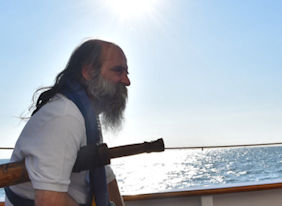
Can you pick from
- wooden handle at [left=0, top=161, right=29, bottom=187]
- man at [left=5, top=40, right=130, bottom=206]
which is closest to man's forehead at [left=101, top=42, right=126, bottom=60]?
man at [left=5, top=40, right=130, bottom=206]

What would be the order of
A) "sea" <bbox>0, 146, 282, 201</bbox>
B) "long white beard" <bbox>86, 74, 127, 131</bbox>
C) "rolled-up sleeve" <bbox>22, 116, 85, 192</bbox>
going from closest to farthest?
"rolled-up sleeve" <bbox>22, 116, 85, 192</bbox> → "long white beard" <bbox>86, 74, 127, 131</bbox> → "sea" <bbox>0, 146, 282, 201</bbox>

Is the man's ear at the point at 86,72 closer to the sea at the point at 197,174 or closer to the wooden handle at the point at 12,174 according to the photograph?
the wooden handle at the point at 12,174

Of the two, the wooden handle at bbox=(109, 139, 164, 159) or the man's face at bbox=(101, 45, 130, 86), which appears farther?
the man's face at bbox=(101, 45, 130, 86)

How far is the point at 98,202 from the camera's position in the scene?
577mm

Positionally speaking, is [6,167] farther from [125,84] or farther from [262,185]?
[262,185]

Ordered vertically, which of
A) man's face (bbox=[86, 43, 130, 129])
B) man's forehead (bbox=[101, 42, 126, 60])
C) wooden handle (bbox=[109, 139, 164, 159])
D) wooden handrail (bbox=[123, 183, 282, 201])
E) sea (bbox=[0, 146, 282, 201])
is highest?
man's forehead (bbox=[101, 42, 126, 60])

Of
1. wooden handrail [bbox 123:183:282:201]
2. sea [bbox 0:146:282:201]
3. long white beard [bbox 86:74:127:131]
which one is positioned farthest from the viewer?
sea [bbox 0:146:282:201]

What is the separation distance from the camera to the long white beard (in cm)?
61

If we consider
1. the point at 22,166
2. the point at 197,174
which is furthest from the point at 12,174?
the point at 197,174

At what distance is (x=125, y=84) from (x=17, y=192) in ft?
0.99

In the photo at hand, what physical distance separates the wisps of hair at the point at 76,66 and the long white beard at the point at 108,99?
37mm

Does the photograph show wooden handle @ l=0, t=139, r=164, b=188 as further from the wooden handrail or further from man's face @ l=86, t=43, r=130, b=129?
the wooden handrail

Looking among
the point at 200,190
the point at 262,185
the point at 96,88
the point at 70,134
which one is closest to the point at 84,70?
the point at 96,88

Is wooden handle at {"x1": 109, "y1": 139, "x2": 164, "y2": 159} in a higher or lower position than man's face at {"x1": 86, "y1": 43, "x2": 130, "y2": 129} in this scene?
lower
